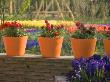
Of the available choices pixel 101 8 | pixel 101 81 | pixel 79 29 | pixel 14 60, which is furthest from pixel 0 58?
pixel 101 8

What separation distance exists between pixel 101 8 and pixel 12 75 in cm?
758

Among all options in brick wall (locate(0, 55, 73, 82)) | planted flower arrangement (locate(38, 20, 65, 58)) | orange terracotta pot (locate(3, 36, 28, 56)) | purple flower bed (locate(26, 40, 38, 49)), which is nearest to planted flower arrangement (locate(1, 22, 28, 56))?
orange terracotta pot (locate(3, 36, 28, 56))

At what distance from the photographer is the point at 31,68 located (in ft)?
19.4

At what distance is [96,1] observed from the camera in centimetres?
1314

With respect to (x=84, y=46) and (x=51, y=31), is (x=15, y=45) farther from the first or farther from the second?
(x=84, y=46)

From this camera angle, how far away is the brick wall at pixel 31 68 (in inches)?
231

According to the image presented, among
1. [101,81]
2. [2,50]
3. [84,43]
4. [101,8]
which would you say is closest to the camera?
[101,81]

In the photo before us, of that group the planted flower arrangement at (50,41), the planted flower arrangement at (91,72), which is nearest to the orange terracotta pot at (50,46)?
the planted flower arrangement at (50,41)

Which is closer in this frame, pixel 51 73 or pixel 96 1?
pixel 51 73

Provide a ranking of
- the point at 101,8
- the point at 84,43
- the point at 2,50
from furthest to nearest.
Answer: the point at 101,8
the point at 2,50
the point at 84,43

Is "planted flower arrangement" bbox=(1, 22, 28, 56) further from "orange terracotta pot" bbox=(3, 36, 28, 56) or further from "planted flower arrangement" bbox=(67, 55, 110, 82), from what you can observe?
"planted flower arrangement" bbox=(67, 55, 110, 82)

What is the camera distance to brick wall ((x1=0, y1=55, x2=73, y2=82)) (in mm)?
5859

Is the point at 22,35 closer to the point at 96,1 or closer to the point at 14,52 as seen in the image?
the point at 14,52

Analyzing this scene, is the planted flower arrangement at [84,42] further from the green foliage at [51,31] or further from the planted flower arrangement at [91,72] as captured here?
the planted flower arrangement at [91,72]
